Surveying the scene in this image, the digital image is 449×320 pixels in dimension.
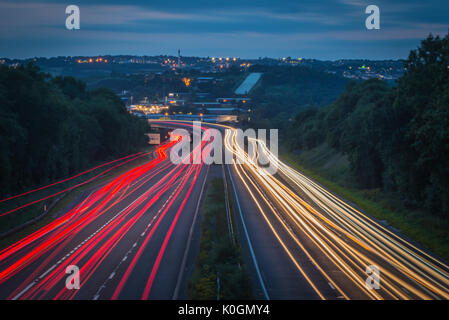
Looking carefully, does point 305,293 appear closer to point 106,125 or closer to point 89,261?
point 89,261

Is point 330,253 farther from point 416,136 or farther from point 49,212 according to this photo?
point 49,212

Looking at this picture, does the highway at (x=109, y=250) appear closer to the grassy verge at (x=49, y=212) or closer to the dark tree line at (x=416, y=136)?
the grassy verge at (x=49, y=212)

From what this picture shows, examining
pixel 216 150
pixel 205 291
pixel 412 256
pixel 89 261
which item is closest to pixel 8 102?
pixel 89 261

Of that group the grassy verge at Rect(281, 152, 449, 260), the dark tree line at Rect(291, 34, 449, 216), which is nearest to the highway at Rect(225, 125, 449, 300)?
the grassy verge at Rect(281, 152, 449, 260)

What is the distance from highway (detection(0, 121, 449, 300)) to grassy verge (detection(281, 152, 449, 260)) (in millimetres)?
842

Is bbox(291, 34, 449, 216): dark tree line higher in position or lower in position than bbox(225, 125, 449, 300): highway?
higher

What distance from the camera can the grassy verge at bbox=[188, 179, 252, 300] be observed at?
14.2 meters

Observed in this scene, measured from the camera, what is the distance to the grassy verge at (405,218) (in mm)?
21984

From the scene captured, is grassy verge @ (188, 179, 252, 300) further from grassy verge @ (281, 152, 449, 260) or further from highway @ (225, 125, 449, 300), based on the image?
grassy verge @ (281, 152, 449, 260)

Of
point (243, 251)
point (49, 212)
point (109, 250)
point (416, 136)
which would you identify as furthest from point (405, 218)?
point (49, 212)

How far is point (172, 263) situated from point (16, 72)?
2739 cm

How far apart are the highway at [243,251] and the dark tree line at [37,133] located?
6.11 m

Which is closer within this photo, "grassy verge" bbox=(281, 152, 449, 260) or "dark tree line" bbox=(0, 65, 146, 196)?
"grassy verge" bbox=(281, 152, 449, 260)

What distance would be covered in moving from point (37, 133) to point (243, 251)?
2517 cm
